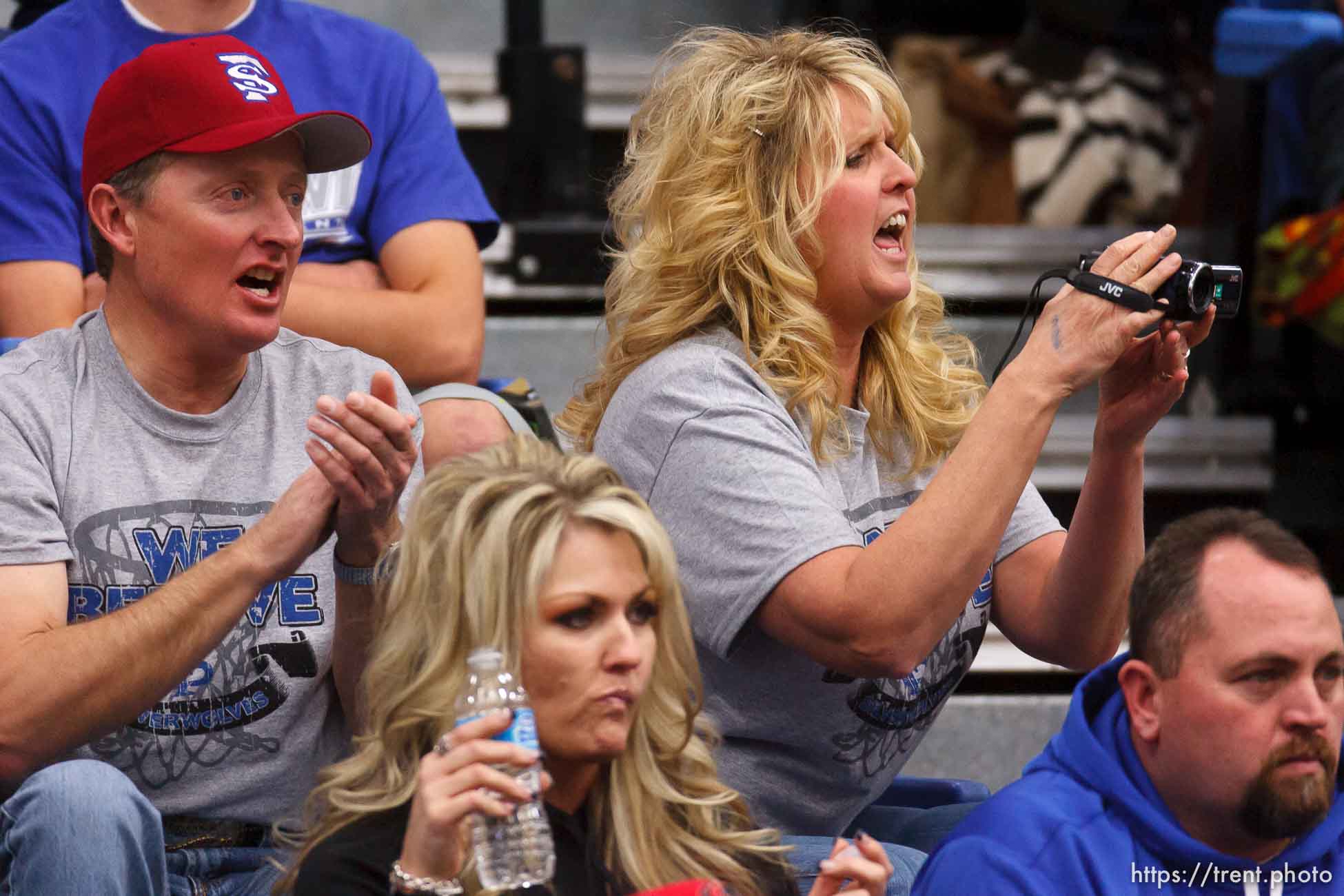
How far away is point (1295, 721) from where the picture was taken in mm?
1596

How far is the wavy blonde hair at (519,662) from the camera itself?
1505mm

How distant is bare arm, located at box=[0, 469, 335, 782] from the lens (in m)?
1.66

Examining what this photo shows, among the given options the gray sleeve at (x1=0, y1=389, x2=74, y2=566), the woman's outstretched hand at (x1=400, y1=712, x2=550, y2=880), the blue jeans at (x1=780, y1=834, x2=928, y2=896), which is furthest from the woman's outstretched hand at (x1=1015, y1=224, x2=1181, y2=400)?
the gray sleeve at (x1=0, y1=389, x2=74, y2=566)

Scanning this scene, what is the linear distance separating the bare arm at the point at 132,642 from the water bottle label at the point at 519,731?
42 cm

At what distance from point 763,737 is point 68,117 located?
49.2 inches

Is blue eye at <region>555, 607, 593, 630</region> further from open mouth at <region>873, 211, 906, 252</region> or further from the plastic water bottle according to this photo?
open mouth at <region>873, 211, 906, 252</region>

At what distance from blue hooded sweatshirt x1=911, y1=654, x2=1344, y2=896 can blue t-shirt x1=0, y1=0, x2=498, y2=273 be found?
→ 1248 mm

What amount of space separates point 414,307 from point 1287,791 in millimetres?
1301

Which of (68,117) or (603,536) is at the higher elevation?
(68,117)

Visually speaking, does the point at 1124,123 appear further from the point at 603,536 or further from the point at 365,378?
the point at 603,536

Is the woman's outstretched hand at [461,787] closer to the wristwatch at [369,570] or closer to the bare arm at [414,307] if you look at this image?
the wristwatch at [369,570]

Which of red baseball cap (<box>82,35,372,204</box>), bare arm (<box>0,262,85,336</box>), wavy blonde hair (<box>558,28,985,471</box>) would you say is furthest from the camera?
bare arm (<box>0,262,85,336</box>)

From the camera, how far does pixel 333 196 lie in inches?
97.1

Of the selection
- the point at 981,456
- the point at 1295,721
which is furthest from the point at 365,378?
the point at 1295,721
